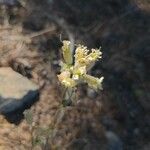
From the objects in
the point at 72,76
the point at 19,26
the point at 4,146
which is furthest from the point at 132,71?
the point at 72,76

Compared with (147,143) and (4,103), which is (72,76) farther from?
(147,143)

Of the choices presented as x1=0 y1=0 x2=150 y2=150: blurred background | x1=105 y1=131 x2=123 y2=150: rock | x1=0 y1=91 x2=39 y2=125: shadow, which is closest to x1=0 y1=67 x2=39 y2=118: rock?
x1=0 y1=91 x2=39 y2=125: shadow

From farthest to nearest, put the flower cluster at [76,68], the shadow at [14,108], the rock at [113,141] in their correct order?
the rock at [113,141], the shadow at [14,108], the flower cluster at [76,68]

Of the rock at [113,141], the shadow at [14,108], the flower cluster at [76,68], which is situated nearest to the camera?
the flower cluster at [76,68]

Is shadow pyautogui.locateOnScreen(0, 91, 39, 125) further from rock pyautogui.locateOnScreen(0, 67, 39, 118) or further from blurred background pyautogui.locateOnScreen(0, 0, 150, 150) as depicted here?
blurred background pyautogui.locateOnScreen(0, 0, 150, 150)

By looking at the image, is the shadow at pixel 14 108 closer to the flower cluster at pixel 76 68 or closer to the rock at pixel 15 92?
the rock at pixel 15 92

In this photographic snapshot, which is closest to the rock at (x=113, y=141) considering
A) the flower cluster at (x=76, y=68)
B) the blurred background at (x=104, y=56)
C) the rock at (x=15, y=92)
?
the blurred background at (x=104, y=56)
